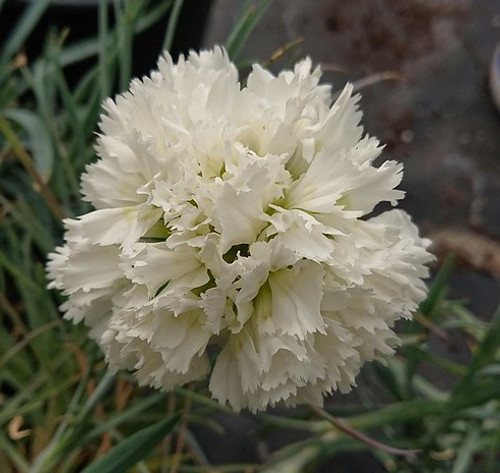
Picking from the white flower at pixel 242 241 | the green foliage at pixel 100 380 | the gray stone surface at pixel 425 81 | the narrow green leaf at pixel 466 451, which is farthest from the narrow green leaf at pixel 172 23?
the gray stone surface at pixel 425 81

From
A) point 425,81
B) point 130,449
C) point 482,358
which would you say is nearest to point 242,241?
point 130,449

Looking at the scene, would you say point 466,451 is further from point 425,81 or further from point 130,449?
point 425,81

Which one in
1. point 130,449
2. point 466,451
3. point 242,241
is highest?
point 242,241

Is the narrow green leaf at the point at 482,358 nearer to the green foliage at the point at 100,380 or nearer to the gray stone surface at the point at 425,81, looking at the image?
the green foliage at the point at 100,380

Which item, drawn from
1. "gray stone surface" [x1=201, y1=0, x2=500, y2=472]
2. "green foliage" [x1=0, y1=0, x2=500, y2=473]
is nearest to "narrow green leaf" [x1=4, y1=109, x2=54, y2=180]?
"green foliage" [x1=0, y1=0, x2=500, y2=473]

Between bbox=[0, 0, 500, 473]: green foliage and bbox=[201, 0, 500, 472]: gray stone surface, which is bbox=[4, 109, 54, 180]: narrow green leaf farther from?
bbox=[201, 0, 500, 472]: gray stone surface

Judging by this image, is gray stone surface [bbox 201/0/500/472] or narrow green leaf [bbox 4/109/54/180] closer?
narrow green leaf [bbox 4/109/54/180]
